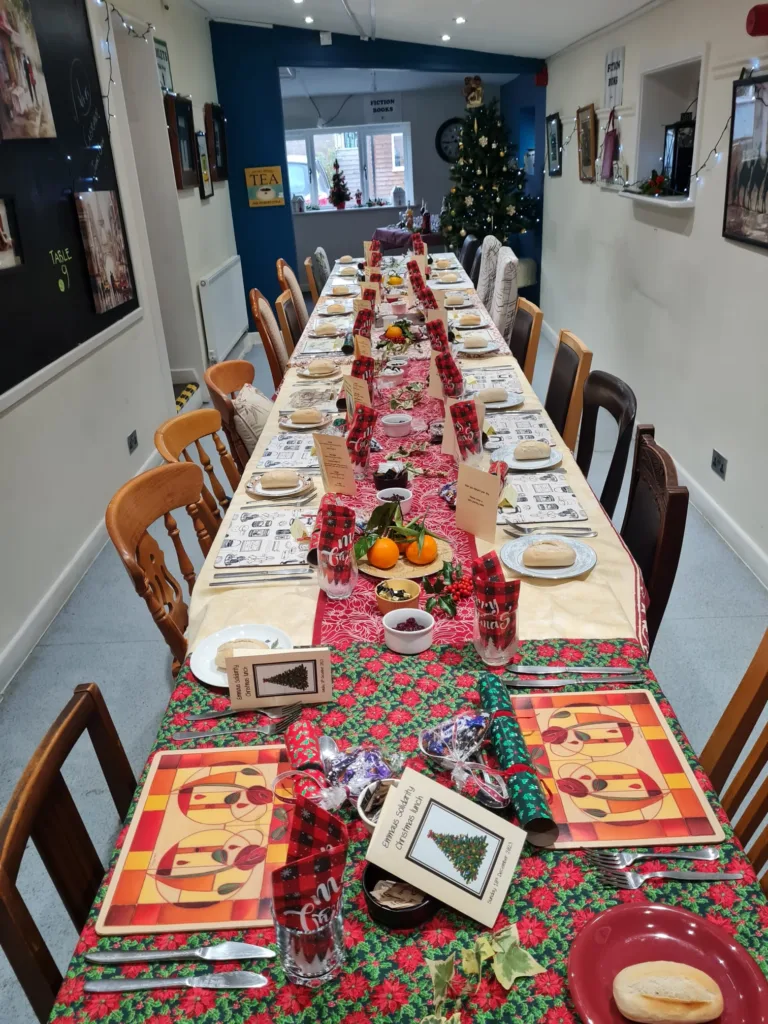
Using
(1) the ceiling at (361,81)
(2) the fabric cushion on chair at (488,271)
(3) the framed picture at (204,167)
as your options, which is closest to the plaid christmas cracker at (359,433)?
(2) the fabric cushion on chair at (488,271)

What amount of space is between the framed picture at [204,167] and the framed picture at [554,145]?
9.03ft

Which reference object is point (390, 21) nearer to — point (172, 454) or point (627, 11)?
point (627, 11)

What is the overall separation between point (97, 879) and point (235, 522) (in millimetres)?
849

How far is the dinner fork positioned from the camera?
2.92ft

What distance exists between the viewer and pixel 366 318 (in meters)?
2.88

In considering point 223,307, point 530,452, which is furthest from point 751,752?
point 223,307

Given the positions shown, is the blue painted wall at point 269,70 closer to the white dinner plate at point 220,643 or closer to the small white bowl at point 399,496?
the small white bowl at point 399,496

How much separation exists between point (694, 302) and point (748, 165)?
0.71m

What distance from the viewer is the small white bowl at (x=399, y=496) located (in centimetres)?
172

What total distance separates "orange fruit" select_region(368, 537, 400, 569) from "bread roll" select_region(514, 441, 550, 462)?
1.97 ft

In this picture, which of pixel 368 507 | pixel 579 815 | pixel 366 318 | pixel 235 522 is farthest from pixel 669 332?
pixel 579 815

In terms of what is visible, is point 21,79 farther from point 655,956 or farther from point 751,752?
point 655,956

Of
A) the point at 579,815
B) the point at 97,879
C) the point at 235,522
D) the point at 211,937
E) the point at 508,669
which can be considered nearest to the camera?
the point at 211,937

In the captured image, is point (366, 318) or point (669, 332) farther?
point (669, 332)
